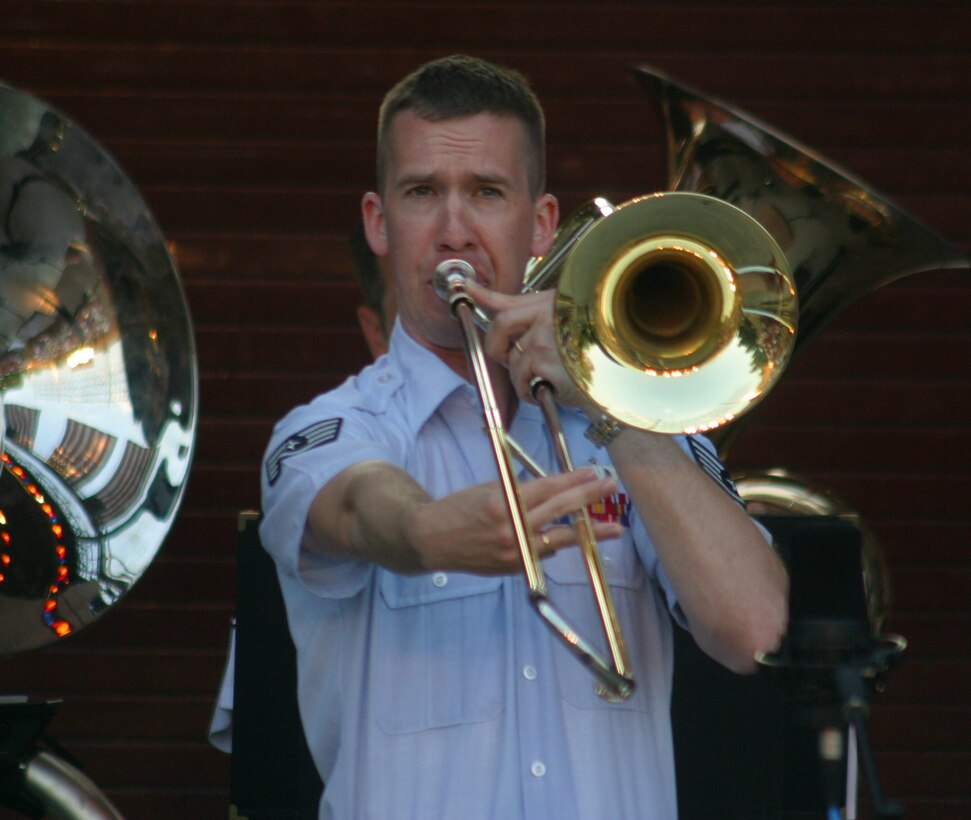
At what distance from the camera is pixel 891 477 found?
465 cm

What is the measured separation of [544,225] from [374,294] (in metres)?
1.19

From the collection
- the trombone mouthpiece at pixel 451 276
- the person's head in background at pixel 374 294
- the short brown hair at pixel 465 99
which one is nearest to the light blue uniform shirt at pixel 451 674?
the trombone mouthpiece at pixel 451 276

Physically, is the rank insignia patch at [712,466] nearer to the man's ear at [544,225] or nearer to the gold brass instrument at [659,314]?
the gold brass instrument at [659,314]

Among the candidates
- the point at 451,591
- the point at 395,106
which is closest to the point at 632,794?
the point at 451,591

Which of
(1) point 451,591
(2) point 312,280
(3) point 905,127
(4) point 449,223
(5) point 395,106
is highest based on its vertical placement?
(3) point 905,127

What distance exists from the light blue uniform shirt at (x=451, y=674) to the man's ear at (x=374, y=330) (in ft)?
3.87

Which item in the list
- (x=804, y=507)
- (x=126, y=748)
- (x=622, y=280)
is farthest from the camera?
(x=126, y=748)

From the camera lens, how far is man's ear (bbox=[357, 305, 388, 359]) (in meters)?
3.87

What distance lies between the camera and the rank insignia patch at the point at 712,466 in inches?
104

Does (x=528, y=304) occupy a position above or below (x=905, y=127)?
below

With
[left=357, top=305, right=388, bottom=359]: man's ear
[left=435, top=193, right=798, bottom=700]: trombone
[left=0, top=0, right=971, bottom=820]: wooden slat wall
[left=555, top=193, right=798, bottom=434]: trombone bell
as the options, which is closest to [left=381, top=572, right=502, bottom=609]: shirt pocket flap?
[left=435, top=193, right=798, bottom=700]: trombone

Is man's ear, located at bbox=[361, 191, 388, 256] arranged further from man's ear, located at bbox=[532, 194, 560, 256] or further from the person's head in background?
the person's head in background

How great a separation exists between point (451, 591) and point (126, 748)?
7.41 feet

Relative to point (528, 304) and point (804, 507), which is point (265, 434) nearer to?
point (804, 507)
